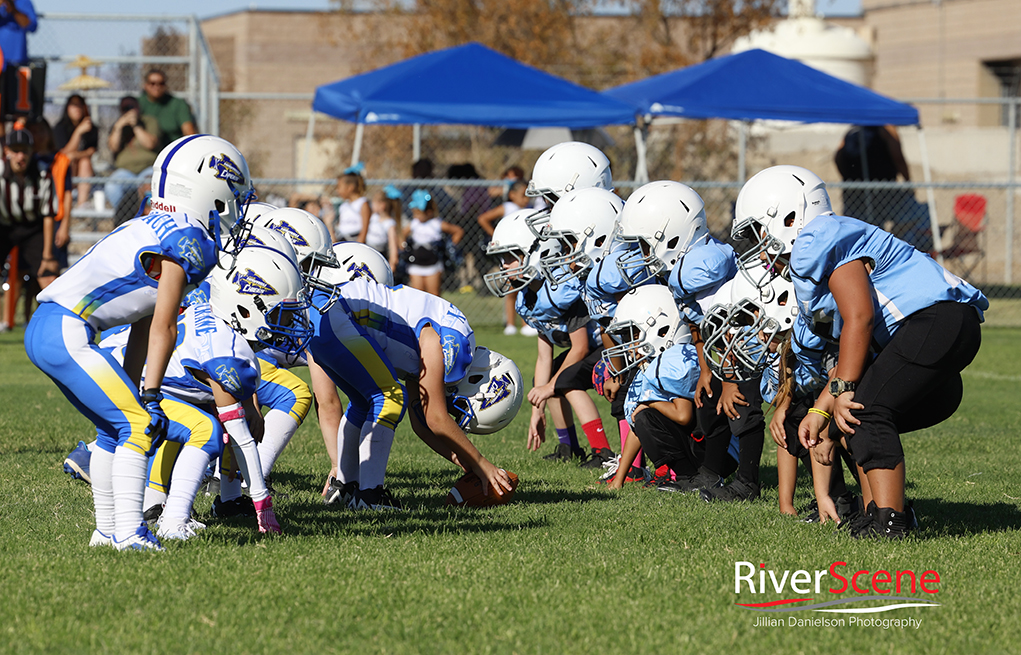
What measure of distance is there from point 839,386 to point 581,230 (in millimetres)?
2356

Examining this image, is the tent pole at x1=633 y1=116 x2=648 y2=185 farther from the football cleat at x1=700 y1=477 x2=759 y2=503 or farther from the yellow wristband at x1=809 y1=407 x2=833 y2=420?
the yellow wristband at x1=809 y1=407 x2=833 y2=420

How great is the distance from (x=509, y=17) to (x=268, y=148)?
42.6 feet

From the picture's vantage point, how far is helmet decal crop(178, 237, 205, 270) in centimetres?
473

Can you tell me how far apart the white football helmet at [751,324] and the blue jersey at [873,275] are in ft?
1.36

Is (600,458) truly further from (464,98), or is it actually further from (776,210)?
(464,98)

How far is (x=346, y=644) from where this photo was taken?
3779mm

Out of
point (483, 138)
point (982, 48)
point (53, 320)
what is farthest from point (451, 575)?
point (982, 48)

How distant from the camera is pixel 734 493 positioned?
6.43 metres

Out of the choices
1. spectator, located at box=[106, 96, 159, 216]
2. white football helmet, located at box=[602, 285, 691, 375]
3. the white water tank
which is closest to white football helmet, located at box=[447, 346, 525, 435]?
white football helmet, located at box=[602, 285, 691, 375]

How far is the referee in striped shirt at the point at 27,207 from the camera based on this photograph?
12.8 metres

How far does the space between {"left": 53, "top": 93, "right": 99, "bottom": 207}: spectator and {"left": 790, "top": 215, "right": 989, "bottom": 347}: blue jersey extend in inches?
509

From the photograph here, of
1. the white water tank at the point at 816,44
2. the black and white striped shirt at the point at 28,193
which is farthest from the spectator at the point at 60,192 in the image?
the white water tank at the point at 816,44

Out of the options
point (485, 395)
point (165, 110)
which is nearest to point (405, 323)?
point (485, 395)

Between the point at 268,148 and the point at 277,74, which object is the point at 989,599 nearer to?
the point at 268,148
